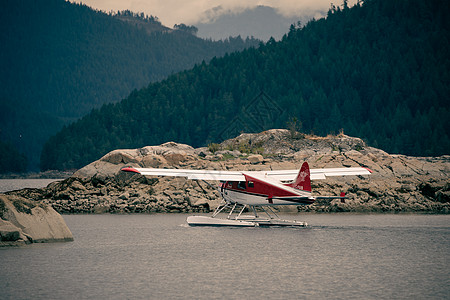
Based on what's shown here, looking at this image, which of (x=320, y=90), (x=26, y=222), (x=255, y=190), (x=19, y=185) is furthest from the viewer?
(x=320, y=90)

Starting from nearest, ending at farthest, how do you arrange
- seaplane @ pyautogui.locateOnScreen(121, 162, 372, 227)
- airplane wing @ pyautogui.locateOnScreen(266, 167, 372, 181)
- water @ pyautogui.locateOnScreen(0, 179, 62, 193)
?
seaplane @ pyautogui.locateOnScreen(121, 162, 372, 227)
airplane wing @ pyautogui.locateOnScreen(266, 167, 372, 181)
water @ pyautogui.locateOnScreen(0, 179, 62, 193)

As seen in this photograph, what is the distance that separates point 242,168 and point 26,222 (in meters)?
29.3

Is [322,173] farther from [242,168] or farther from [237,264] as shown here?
[242,168]

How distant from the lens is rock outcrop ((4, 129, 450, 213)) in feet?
138

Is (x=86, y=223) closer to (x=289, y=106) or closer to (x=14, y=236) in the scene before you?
(x=14, y=236)

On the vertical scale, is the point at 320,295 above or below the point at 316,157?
below

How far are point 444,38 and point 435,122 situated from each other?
1729 inches

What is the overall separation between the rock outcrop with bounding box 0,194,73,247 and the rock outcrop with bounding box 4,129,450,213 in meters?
18.0

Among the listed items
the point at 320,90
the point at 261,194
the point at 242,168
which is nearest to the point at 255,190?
the point at 261,194

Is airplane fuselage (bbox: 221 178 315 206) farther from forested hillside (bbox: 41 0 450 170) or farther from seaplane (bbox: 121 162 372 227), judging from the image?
forested hillside (bbox: 41 0 450 170)

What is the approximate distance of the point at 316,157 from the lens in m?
55.5

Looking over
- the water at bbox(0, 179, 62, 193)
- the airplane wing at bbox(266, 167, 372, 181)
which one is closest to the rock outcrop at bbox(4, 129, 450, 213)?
the airplane wing at bbox(266, 167, 372, 181)

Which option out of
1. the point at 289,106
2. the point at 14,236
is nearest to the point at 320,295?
the point at 14,236

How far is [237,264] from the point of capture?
19.0 m
